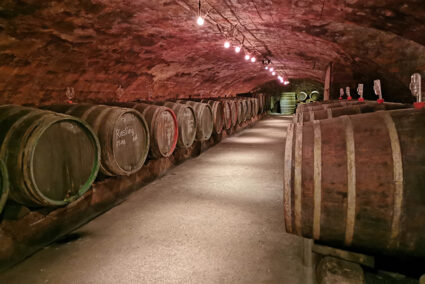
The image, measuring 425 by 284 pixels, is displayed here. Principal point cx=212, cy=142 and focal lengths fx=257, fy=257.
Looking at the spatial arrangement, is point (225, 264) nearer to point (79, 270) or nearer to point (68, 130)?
point (79, 270)

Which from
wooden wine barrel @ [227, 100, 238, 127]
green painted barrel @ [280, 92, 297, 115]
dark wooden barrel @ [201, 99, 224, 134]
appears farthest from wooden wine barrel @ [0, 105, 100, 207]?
green painted barrel @ [280, 92, 297, 115]

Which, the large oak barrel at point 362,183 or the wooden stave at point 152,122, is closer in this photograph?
the large oak barrel at point 362,183

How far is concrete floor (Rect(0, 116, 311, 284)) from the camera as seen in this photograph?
242 cm

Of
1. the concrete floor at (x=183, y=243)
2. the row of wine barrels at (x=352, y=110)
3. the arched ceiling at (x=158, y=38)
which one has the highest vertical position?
the arched ceiling at (x=158, y=38)

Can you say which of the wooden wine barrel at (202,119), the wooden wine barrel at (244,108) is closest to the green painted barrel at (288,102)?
the wooden wine barrel at (244,108)

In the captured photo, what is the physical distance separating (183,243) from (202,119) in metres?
4.18

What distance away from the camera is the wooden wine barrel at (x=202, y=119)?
659 cm

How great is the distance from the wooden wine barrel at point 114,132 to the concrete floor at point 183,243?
0.70 meters

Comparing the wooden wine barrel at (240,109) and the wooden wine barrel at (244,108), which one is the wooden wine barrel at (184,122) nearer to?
the wooden wine barrel at (240,109)

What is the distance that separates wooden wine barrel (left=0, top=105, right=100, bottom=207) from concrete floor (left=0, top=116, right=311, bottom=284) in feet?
2.08

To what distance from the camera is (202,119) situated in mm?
6730

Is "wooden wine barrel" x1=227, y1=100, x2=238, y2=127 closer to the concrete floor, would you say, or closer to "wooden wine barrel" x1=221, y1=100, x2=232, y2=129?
"wooden wine barrel" x1=221, y1=100, x2=232, y2=129

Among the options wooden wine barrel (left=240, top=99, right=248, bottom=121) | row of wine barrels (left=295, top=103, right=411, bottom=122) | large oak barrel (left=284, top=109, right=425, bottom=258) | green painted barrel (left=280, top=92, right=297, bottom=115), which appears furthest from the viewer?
green painted barrel (left=280, top=92, right=297, bottom=115)

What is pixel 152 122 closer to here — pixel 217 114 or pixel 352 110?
pixel 352 110
